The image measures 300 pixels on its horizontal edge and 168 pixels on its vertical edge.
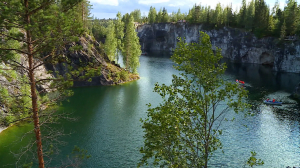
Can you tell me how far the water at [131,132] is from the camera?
2533 cm

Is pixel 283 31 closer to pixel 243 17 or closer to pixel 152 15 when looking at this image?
pixel 243 17

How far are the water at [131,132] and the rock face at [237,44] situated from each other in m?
27.6

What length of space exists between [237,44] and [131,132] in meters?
82.3

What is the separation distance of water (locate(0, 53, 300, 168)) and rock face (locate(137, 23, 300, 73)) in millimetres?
27586

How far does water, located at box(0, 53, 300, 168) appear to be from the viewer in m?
25.3

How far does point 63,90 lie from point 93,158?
14.9 meters

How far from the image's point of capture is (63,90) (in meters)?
12.0

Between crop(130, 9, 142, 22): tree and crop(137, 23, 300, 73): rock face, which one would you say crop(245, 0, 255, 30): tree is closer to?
crop(137, 23, 300, 73): rock face

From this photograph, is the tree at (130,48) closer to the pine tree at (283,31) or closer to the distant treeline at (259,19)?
the distant treeline at (259,19)

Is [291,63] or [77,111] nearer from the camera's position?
[77,111]

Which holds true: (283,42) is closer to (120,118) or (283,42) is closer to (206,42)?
(120,118)

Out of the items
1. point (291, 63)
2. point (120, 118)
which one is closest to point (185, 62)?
point (120, 118)

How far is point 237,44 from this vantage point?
3989 inches

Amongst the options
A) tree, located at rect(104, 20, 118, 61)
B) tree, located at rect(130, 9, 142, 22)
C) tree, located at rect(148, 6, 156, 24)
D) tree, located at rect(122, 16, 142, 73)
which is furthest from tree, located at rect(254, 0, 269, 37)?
tree, located at rect(130, 9, 142, 22)
